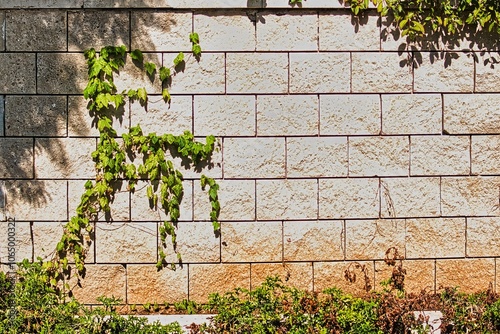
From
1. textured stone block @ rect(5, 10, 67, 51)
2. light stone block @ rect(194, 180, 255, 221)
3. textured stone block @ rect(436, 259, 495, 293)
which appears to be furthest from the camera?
textured stone block @ rect(436, 259, 495, 293)

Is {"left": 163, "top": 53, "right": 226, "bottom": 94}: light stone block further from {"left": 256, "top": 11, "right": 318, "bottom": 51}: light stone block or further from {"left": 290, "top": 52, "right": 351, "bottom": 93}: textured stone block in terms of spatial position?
{"left": 290, "top": 52, "right": 351, "bottom": 93}: textured stone block

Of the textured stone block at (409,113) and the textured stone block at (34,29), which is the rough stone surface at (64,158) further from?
the textured stone block at (409,113)

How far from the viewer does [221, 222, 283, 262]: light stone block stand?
5984 mm

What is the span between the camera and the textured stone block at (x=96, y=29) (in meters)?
5.87

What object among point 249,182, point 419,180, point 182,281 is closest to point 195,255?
point 182,281

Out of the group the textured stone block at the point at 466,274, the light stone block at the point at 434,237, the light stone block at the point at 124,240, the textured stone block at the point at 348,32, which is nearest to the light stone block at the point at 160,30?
the textured stone block at the point at 348,32

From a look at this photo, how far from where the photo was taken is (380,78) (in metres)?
6.00

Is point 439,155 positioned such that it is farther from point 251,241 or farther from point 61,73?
point 61,73

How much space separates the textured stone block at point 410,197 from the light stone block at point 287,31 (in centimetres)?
134

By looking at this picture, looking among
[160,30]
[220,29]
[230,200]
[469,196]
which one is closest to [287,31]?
[220,29]

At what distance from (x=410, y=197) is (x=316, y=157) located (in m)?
0.86

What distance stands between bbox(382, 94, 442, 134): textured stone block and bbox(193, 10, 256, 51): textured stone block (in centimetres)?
135

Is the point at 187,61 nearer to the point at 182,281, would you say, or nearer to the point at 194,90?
the point at 194,90

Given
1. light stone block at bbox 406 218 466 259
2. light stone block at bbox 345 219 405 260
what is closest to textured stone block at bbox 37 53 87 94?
light stone block at bbox 345 219 405 260
